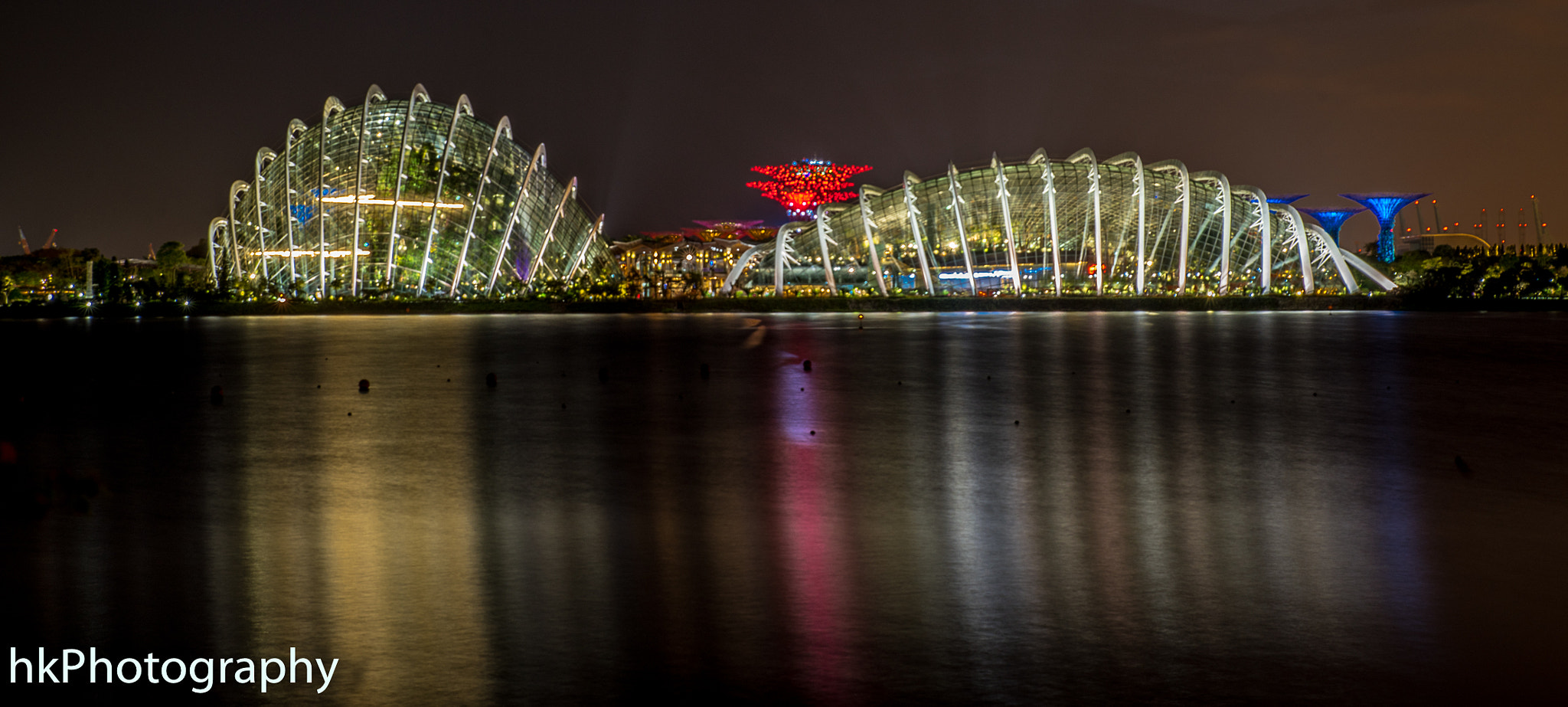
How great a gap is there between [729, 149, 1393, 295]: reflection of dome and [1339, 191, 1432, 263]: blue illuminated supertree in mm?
79140

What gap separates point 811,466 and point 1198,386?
1329 centimetres

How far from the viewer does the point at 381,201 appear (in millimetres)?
79438

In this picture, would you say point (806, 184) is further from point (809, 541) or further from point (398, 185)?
point (809, 541)

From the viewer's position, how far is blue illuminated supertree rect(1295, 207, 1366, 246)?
161500mm

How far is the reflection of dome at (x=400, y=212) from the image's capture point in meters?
77.9

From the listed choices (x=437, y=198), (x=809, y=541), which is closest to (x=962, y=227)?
(x=437, y=198)

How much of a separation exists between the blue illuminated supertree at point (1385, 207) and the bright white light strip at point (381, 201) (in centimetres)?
12612

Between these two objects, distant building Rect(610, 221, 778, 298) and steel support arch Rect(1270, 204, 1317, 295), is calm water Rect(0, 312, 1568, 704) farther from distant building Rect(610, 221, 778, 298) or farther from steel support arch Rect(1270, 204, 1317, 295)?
distant building Rect(610, 221, 778, 298)

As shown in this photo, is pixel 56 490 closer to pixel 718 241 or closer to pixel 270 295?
pixel 270 295

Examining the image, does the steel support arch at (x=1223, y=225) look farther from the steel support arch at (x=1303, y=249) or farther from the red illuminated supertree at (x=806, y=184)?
the red illuminated supertree at (x=806, y=184)

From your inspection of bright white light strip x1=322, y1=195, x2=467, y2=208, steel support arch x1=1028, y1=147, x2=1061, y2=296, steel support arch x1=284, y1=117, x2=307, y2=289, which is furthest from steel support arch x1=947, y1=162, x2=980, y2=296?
steel support arch x1=284, y1=117, x2=307, y2=289

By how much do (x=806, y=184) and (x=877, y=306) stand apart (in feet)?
283

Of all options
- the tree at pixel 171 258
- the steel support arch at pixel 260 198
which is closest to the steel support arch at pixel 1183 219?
the steel support arch at pixel 260 198

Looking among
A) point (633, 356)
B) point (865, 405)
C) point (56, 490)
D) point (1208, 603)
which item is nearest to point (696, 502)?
point (1208, 603)
